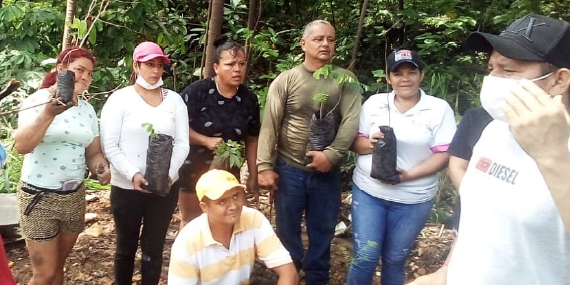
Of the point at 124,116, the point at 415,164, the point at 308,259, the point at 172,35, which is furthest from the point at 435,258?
the point at 172,35

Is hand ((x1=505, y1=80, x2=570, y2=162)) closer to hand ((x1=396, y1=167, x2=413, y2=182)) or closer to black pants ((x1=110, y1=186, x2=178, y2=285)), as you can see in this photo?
hand ((x1=396, y1=167, x2=413, y2=182))

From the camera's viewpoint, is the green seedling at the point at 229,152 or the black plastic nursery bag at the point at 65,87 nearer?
→ the black plastic nursery bag at the point at 65,87

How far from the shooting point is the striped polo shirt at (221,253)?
8.38 feet

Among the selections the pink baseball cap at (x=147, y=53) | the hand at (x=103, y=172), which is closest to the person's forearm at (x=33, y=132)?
the hand at (x=103, y=172)

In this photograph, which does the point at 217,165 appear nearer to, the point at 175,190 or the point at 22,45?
the point at 175,190

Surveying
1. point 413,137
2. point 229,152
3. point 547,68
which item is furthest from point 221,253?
point 547,68

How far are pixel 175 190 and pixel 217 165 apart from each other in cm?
32

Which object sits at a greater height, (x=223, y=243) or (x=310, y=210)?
(x=223, y=243)

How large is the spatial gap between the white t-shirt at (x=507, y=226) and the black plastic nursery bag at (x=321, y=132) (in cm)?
174

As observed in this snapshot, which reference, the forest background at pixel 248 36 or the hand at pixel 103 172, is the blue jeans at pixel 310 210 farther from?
the hand at pixel 103 172

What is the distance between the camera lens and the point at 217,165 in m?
3.44

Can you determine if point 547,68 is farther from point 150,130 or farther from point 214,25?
point 214,25

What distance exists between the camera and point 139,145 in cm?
310

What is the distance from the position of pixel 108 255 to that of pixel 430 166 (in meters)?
2.74
